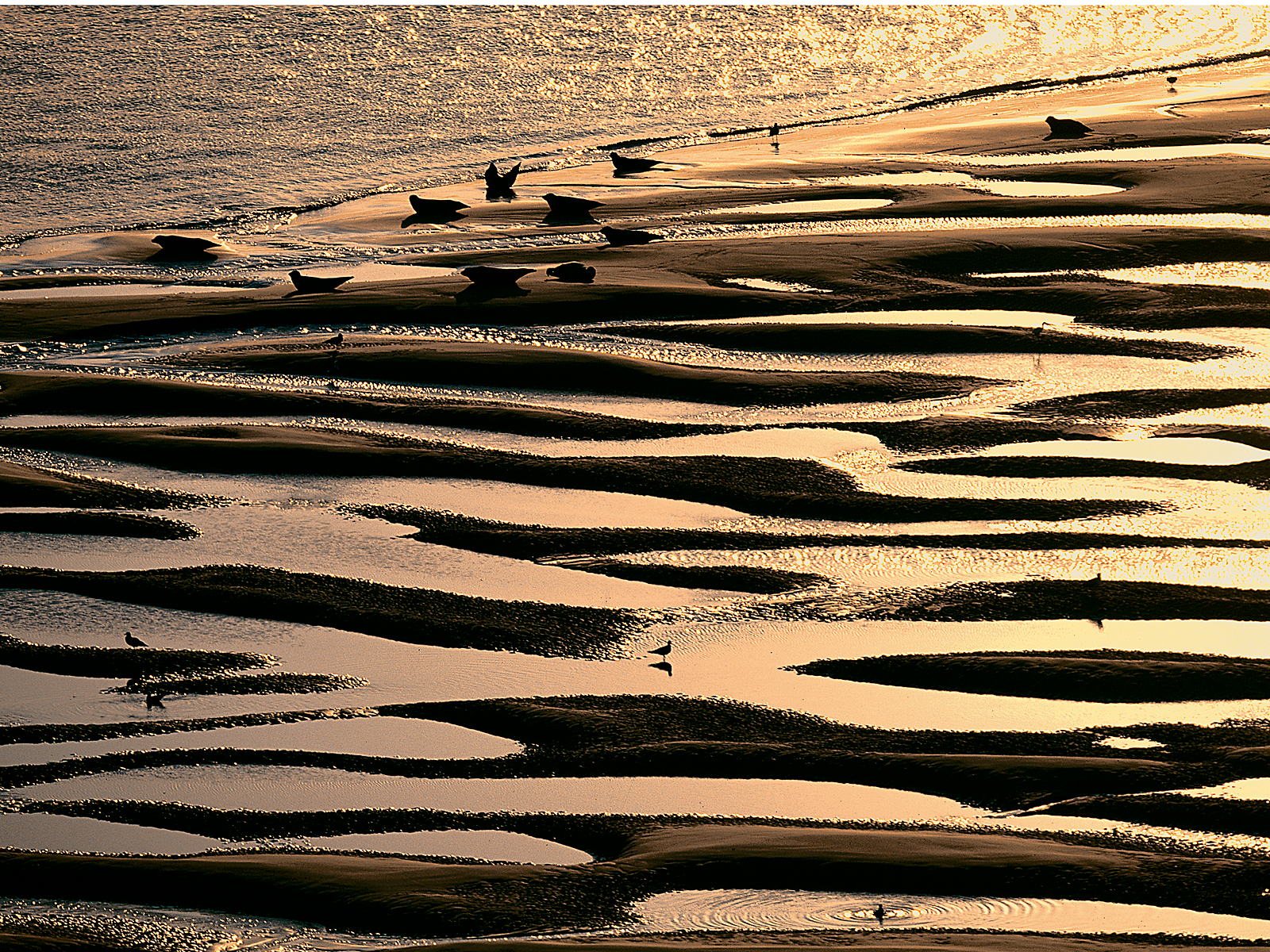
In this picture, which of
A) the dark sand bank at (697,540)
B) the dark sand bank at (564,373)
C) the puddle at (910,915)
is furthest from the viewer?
the dark sand bank at (564,373)

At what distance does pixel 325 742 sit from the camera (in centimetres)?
631

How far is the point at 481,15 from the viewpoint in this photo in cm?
3067

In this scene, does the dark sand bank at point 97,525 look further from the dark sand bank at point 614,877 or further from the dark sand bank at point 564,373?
the dark sand bank at point 614,877

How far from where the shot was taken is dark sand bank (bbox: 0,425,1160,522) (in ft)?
27.8

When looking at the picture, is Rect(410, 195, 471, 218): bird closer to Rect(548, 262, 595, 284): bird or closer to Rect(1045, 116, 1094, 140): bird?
Rect(548, 262, 595, 284): bird

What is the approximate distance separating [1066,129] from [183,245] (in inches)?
414

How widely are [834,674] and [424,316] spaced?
643 centimetres

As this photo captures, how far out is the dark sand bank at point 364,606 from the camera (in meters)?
7.16

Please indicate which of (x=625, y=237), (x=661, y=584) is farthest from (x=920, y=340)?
(x=661, y=584)

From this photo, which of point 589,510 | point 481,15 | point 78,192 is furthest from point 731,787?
point 481,15

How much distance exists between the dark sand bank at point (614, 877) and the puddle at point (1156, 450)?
411cm

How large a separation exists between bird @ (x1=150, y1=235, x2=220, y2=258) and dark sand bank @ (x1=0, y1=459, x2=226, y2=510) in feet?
19.5

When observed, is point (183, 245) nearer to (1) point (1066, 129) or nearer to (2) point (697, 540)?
(2) point (697, 540)

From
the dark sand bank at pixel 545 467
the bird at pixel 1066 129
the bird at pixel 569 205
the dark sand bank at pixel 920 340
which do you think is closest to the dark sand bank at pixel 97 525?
the dark sand bank at pixel 545 467
